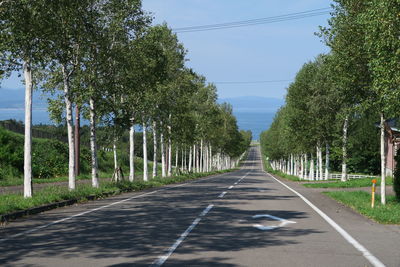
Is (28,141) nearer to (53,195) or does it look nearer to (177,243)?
(53,195)

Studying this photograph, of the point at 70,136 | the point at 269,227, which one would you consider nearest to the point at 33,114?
the point at 70,136

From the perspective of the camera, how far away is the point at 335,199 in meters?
21.1

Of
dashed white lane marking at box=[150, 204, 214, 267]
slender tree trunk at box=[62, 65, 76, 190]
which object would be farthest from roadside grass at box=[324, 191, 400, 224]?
slender tree trunk at box=[62, 65, 76, 190]

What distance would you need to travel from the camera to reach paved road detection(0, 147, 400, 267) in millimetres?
7660

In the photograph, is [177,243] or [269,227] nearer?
[177,243]

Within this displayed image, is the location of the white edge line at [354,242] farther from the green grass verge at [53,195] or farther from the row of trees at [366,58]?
the green grass verge at [53,195]

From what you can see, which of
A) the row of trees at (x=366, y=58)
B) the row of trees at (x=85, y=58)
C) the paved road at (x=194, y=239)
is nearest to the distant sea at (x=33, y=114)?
the row of trees at (x=85, y=58)

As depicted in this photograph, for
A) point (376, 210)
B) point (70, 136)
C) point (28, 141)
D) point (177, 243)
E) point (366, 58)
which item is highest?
point (366, 58)

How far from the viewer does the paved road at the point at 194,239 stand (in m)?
7.66

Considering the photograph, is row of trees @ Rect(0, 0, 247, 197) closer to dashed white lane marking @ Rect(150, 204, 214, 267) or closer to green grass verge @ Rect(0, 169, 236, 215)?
green grass verge @ Rect(0, 169, 236, 215)

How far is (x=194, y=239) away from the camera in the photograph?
31.2 feet

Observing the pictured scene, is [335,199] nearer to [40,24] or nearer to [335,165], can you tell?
[40,24]

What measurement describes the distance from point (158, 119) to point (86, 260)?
112 ft

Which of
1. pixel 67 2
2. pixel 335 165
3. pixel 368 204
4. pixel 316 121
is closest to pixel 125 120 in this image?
pixel 67 2
